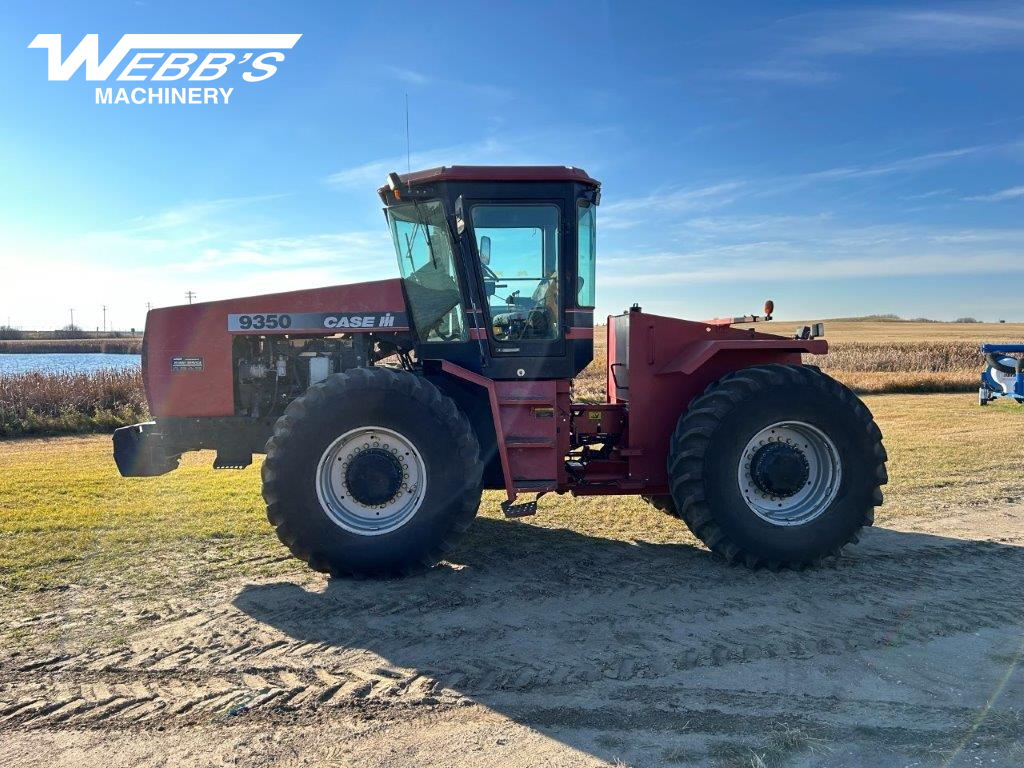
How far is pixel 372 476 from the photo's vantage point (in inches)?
203

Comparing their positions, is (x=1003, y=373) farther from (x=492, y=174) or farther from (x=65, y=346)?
(x=65, y=346)

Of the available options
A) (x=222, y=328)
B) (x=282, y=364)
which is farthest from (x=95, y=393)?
(x=282, y=364)

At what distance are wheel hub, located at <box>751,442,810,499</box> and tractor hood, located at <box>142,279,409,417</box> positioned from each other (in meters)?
2.88

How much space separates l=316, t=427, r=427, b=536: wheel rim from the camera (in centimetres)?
516

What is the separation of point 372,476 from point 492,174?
2.38m

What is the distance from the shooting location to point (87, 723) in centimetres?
325

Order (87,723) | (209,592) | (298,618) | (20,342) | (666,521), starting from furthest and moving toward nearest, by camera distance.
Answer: (20,342) → (666,521) → (209,592) → (298,618) → (87,723)

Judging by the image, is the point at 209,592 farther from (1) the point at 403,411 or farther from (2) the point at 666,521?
(2) the point at 666,521

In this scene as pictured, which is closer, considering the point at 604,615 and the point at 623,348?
the point at 604,615

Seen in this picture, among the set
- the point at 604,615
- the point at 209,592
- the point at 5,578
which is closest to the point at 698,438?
the point at 604,615

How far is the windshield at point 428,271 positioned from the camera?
5664 mm

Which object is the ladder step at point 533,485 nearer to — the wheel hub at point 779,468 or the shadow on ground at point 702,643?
the shadow on ground at point 702,643

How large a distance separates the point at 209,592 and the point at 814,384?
447 cm

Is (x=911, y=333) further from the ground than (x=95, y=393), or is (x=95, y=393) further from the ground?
(x=911, y=333)
